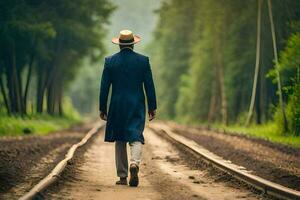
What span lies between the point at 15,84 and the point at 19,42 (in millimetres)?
2168

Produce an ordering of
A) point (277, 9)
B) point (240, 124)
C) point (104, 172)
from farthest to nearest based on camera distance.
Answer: point (240, 124), point (277, 9), point (104, 172)

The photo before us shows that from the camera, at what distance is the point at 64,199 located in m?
8.13

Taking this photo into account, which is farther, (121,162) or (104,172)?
(104,172)

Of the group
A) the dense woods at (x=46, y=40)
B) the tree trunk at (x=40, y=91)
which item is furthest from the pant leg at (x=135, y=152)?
the tree trunk at (x=40, y=91)

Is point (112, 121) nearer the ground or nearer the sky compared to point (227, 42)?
nearer the ground

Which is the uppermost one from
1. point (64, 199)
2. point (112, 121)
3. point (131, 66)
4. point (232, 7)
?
point (232, 7)

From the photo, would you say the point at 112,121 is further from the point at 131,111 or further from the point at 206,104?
the point at 206,104

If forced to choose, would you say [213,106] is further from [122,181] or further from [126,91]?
[122,181]

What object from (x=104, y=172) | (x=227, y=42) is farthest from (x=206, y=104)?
(x=104, y=172)

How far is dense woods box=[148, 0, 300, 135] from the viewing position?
28656 mm

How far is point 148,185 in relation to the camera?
9.88 meters

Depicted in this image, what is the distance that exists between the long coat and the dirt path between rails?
84cm

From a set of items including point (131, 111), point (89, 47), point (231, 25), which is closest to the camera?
point (131, 111)

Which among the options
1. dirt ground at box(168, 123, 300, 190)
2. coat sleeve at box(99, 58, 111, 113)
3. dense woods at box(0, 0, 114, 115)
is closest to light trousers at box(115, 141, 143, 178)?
coat sleeve at box(99, 58, 111, 113)
